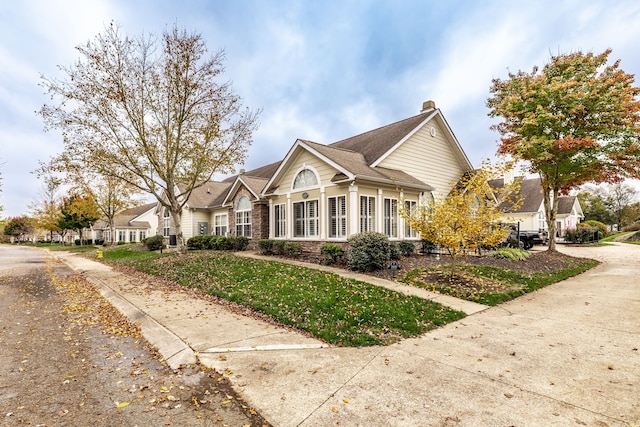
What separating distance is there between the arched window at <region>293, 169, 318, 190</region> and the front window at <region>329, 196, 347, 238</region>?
1406mm

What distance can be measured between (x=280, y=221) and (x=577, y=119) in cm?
1515

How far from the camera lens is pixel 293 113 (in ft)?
76.6

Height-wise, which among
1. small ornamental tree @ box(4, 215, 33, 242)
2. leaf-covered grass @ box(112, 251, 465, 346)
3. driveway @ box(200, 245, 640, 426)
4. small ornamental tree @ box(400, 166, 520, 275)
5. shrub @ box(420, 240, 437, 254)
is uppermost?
small ornamental tree @ box(4, 215, 33, 242)

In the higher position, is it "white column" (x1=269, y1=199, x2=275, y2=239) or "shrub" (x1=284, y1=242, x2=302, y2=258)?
"white column" (x1=269, y1=199, x2=275, y2=239)

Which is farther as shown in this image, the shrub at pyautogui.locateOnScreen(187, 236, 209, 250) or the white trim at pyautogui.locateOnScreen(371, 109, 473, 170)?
the shrub at pyautogui.locateOnScreen(187, 236, 209, 250)

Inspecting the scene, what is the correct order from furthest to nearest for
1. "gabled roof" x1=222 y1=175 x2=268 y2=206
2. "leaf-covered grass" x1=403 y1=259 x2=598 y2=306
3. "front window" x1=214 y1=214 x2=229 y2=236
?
"front window" x1=214 y1=214 x2=229 y2=236, "gabled roof" x1=222 y1=175 x2=268 y2=206, "leaf-covered grass" x1=403 y1=259 x2=598 y2=306

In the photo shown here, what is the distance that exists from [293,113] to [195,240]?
11.3 meters

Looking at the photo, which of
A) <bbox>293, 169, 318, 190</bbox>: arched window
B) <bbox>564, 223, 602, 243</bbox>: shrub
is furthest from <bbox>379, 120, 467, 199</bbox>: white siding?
<bbox>564, 223, 602, 243</bbox>: shrub

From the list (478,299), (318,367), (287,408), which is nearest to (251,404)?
(287,408)

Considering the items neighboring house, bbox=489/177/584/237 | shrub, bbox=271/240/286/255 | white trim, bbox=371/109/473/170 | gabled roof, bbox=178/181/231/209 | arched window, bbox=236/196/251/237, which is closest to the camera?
white trim, bbox=371/109/473/170

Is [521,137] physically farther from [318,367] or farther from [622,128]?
[318,367]

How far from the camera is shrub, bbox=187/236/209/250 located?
871 inches

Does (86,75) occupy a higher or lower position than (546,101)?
higher

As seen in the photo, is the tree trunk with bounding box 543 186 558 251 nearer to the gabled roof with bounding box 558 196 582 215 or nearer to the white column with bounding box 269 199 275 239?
the white column with bounding box 269 199 275 239
